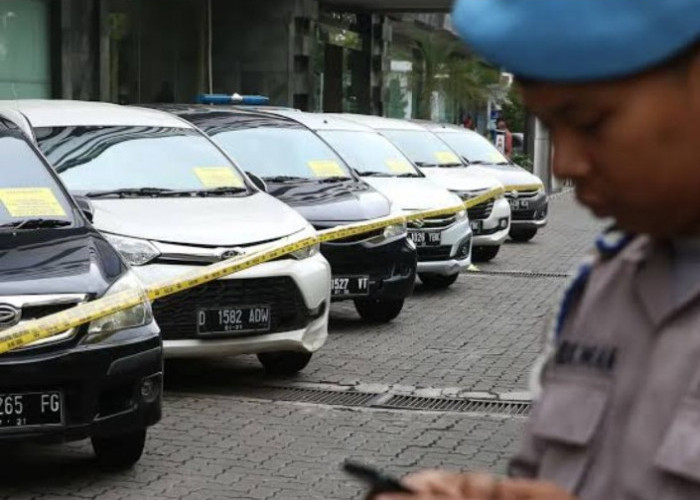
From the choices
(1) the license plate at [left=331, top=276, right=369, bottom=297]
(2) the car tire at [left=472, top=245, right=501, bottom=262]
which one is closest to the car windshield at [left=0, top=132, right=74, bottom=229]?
(1) the license plate at [left=331, top=276, right=369, bottom=297]

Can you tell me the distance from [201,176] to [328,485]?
3.24m

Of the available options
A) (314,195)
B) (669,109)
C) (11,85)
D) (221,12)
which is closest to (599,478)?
(669,109)

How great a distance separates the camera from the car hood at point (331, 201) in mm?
10211

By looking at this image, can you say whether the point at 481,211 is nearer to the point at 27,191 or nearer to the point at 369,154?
the point at 369,154

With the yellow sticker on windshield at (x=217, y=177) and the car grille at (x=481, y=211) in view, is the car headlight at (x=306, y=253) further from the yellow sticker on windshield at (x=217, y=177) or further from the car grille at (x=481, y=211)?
the car grille at (x=481, y=211)

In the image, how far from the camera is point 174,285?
733 cm

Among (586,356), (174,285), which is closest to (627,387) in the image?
(586,356)

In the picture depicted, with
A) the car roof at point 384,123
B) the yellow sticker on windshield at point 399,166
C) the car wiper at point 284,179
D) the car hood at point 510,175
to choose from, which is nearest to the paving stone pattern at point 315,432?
the car wiper at point 284,179

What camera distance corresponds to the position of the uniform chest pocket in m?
1.29

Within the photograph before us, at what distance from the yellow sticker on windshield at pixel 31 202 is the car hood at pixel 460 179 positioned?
898 cm

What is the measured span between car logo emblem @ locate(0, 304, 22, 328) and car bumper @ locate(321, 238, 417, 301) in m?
4.78

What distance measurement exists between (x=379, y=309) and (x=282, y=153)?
1494 millimetres

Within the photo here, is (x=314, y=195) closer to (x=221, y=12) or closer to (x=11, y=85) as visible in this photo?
(x=11, y=85)

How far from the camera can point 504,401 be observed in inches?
316
